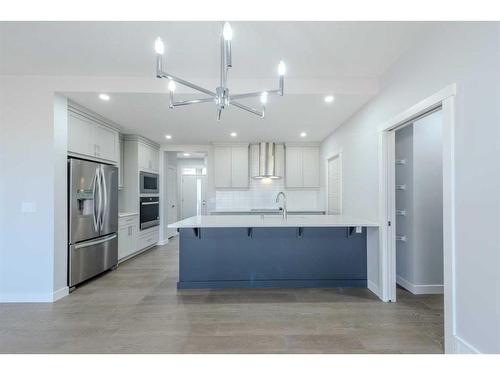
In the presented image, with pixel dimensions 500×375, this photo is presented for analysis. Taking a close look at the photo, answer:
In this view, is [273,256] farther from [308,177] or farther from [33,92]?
[33,92]

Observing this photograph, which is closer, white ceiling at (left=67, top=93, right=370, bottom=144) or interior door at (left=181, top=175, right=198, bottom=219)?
white ceiling at (left=67, top=93, right=370, bottom=144)

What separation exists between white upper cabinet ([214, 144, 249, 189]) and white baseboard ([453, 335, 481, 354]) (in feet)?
15.0

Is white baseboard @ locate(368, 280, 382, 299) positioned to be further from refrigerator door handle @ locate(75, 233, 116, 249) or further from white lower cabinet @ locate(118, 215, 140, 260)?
white lower cabinet @ locate(118, 215, 140, 260)

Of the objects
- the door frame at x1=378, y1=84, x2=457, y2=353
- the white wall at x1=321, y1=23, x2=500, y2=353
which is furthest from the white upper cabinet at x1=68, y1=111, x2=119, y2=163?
the white wall at x1=321, y1=23, x2=500, y2=353

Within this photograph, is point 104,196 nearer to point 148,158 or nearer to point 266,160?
point 148,158

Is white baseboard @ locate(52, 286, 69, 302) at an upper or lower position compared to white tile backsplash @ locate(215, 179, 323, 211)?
lower

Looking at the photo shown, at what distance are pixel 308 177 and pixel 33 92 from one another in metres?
4.94

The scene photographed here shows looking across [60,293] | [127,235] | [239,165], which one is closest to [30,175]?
[60,293]

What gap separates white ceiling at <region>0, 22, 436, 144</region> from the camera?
208 centimetres

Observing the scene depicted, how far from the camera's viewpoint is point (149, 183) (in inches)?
219

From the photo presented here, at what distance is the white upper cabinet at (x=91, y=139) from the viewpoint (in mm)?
3361

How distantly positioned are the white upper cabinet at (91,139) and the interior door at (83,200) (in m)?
0.21

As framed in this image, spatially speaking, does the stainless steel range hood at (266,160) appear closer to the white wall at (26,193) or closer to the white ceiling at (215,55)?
the white ceiling at (215,55)

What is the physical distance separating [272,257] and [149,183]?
342 cm
